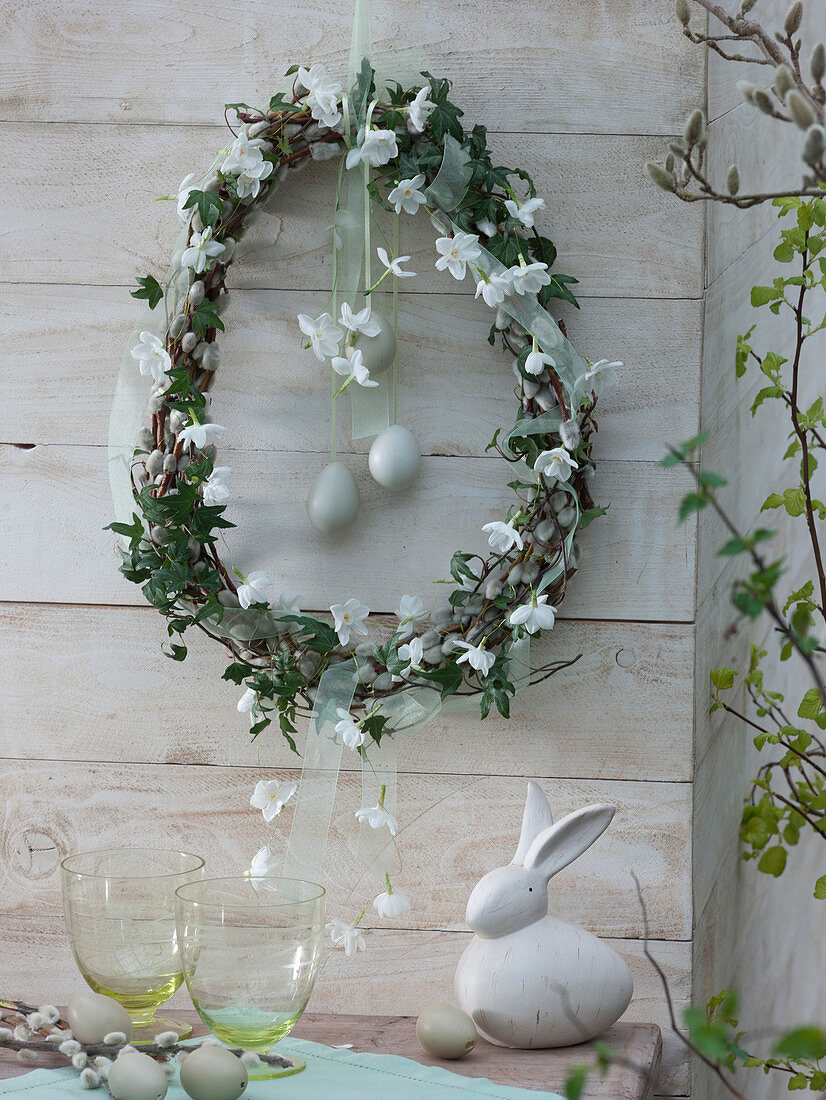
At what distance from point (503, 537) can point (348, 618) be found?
18cm

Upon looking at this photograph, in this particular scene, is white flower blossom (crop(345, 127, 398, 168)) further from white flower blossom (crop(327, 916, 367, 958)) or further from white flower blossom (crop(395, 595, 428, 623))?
A: white flower blossom (crop(327, 916, 367, 958))

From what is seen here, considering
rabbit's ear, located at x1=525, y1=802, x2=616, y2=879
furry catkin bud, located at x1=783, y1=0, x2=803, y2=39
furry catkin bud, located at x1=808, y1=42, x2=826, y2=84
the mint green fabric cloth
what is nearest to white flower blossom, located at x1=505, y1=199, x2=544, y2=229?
furry catkin bud, located at x1=783, y1=0, x2=803, y2=39

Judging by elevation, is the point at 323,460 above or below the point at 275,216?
below

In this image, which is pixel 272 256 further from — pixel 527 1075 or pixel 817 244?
pixel 527 1075

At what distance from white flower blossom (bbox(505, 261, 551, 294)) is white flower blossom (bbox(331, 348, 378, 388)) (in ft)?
0.55

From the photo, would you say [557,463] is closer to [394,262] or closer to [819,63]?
[394,262]

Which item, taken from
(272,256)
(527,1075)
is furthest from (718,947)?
(272,256)

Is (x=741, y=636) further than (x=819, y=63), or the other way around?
(x=741, y=636)

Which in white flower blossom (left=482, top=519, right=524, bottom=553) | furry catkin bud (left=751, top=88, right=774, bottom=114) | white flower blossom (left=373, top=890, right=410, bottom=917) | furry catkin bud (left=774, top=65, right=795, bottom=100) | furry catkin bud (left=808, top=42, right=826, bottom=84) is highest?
furry catkin bud (left=808, top=42, right=826, bottom=84)

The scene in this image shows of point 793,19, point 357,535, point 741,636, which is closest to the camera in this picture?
point 793,19

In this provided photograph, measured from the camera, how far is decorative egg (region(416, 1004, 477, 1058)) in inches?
38.5

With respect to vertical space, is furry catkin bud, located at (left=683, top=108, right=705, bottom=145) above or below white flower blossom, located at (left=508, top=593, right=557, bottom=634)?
above

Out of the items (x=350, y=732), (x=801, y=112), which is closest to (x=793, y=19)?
(x=801, y=112)

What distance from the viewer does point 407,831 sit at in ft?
3.86
